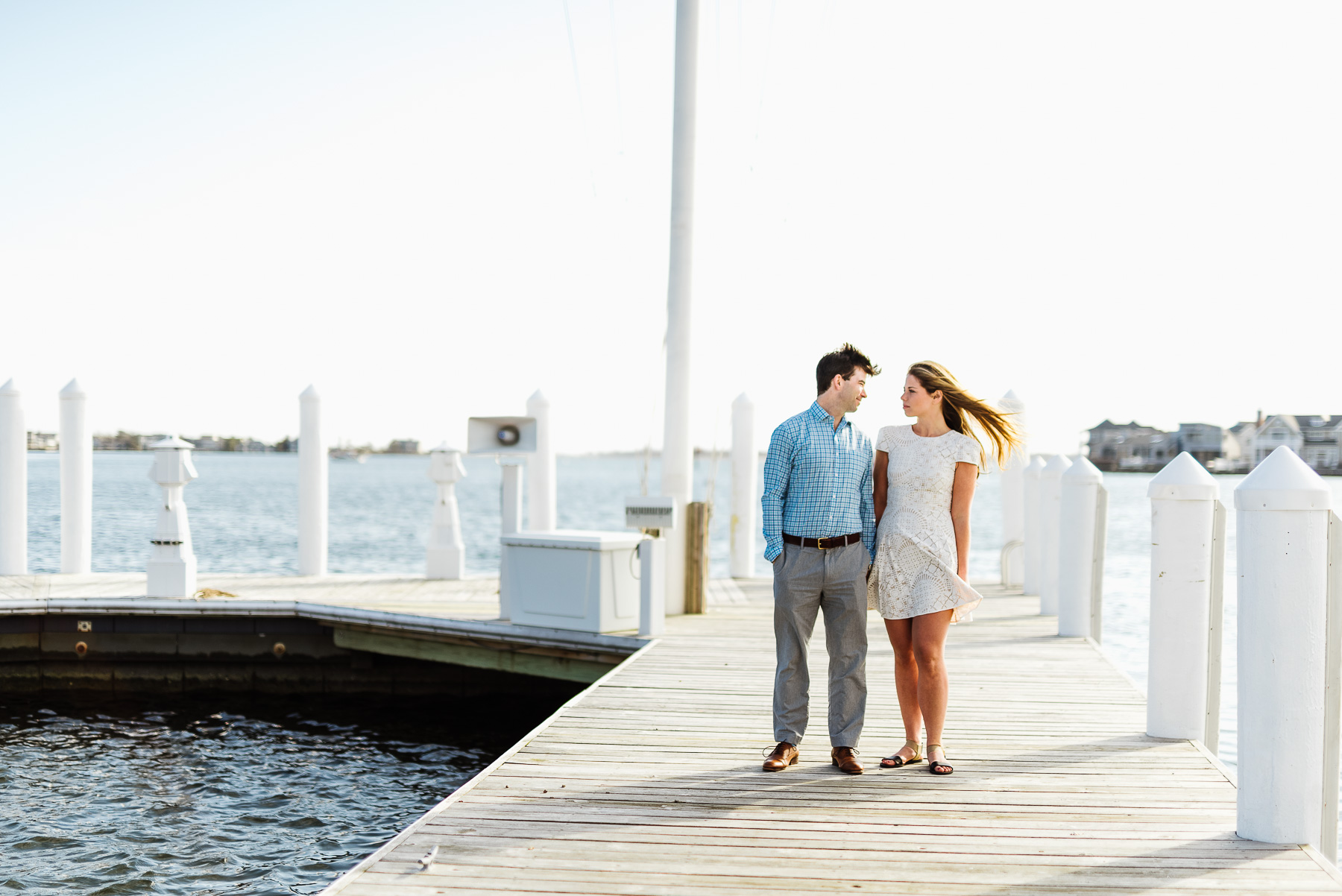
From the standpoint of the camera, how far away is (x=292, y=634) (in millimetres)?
9180

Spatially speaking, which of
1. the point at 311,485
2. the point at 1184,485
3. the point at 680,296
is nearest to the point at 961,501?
the point at 1184,485

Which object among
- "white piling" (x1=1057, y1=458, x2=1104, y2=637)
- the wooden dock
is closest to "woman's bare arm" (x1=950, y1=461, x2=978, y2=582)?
the wooden dock

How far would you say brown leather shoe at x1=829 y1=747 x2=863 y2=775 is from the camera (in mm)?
4230

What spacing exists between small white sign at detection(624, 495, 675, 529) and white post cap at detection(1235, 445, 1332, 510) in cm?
480

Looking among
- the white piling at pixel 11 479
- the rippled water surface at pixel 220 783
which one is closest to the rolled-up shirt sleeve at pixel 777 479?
the rippled water surface at pixel 220 783

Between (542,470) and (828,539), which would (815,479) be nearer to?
(828,539)

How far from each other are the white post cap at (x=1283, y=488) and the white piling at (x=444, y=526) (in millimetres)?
Answer: 8504

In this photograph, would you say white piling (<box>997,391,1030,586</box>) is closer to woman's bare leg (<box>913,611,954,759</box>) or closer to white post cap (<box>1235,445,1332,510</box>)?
woman's bare leg (<box>913,611,954,759</box>)

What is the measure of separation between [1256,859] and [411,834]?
8.80 ft

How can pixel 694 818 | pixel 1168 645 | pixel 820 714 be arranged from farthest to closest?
pixel 820 714, pixel 1168 645, pixel 694 818

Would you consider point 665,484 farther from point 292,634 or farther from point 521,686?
point 292,634

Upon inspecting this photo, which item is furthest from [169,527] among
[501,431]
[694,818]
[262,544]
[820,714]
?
[262,544]

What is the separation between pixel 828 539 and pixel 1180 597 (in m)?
1.83

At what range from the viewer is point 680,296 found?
8664 millimetres
